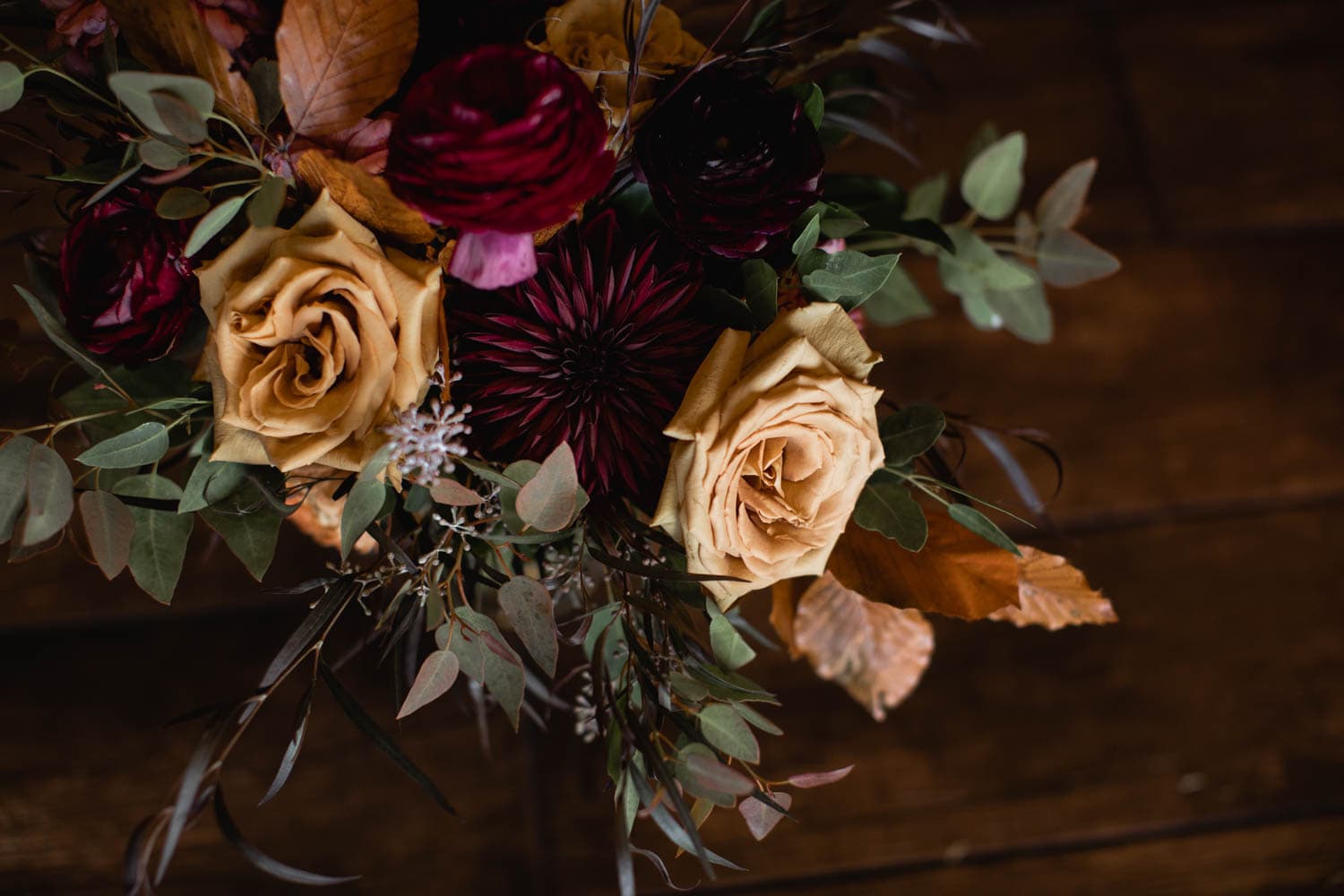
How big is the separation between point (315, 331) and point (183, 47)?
0.11 metres

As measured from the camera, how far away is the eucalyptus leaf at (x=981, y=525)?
1.29 feet

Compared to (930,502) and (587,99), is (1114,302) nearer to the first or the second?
(930,502)

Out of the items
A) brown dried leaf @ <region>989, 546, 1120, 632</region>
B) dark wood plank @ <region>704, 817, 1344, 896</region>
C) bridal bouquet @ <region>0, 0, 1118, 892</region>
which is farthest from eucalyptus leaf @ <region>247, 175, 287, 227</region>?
dark wood plank @ <region>704, 817, 1344, 896</region>

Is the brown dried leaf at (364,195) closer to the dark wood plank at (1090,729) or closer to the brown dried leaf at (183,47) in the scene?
the brown dried leaf at (183,47)

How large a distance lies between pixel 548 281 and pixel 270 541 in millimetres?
164

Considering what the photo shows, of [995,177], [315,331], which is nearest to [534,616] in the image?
[315,331]

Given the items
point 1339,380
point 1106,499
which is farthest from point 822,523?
point 1339,380

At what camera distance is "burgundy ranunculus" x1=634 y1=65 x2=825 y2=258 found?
13.6 inches

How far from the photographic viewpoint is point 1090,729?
68 cm

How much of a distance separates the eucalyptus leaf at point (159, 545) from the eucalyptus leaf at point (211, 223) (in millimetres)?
115

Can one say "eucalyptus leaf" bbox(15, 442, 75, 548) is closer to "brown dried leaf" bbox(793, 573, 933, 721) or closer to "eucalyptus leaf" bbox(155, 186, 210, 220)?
"eucalyptus leaf" bbox(155, 186, 210, 220)

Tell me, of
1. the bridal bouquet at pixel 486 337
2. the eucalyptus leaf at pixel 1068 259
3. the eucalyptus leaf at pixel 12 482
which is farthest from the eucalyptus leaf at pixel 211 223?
the eucalyptus leaf at pixel 1068 259

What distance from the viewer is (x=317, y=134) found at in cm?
34

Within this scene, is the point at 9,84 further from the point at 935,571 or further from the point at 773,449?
the point at 935,571
